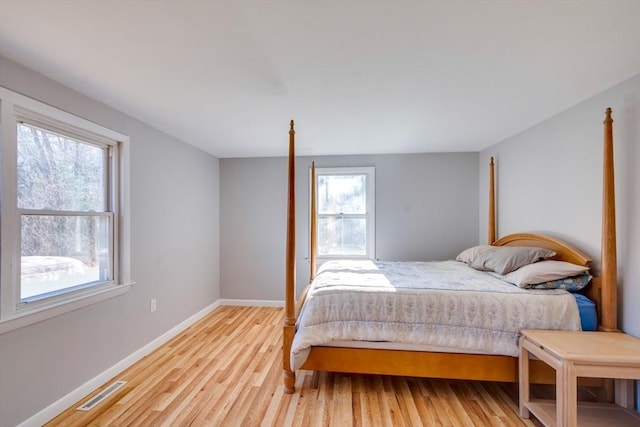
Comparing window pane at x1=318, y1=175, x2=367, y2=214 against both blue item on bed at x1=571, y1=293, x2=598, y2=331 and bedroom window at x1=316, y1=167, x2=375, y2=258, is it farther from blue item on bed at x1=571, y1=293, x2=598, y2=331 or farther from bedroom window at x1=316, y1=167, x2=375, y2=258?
blue item on bed at x1=571, y1=293, x2=598, y2=331

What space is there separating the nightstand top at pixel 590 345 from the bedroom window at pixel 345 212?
7.62 ft

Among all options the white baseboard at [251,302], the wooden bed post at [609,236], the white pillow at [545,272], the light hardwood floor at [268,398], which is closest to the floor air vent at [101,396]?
the light hardwood floor at [268,398]

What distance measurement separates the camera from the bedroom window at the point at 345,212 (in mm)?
3949

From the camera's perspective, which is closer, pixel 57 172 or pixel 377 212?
pixel 57 172

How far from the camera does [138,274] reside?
257 cm

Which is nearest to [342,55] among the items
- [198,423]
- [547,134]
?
[547,134]

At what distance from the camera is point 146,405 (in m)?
1.92

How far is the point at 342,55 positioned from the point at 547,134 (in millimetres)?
2255

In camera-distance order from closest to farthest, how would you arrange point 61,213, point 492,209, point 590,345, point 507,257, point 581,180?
point 590,345 → point 61,213 → point 581,180 → point 507,257 → point 492,209

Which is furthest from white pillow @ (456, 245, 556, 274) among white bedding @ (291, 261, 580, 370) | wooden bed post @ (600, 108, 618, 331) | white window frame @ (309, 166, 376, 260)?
white window frame @ (309, 166, 376, 260)

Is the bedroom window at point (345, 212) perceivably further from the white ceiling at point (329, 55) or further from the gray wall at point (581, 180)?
the gray wall at point (581, 180)

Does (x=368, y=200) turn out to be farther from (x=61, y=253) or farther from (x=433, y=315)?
(x=61, y=253)

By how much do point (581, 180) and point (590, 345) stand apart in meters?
1.30

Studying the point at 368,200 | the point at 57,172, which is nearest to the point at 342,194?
the point at 368,200
